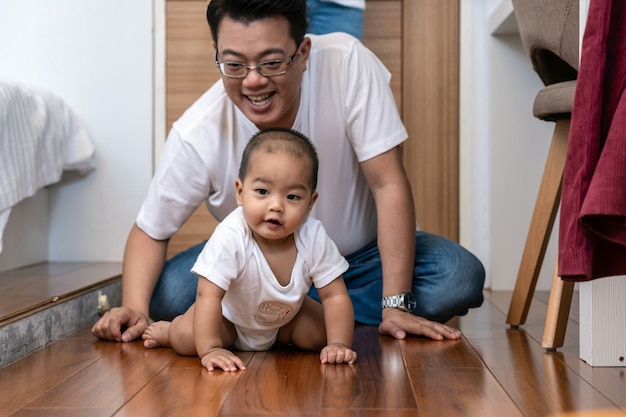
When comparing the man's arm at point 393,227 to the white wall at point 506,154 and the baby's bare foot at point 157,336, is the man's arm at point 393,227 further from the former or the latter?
the white wall at point 506,154

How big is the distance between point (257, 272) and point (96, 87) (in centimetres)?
154

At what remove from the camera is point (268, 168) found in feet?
4.83

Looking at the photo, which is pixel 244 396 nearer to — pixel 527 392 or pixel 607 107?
pixel 527 392

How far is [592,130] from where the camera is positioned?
1.24m

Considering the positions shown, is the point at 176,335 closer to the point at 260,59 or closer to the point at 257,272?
the point at 257,272

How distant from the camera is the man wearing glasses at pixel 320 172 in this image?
5.65 ft

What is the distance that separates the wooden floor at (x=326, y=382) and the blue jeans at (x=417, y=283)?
187 millimetres

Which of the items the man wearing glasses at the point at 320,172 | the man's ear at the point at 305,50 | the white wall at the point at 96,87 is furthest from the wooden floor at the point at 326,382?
the white wall at the point at 96,87

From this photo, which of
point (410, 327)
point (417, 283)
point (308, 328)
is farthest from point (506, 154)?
point (308, 328)

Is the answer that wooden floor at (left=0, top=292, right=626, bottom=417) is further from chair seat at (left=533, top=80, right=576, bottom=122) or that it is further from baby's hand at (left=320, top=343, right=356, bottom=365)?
chair seat at (left=533, top=80, right=576, bottom=122)

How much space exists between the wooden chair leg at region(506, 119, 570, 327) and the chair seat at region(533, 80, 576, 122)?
0.14 feet

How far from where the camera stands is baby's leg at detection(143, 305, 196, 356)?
1.57 m

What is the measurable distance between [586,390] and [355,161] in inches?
30.1

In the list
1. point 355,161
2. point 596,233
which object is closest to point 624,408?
point 596,233
